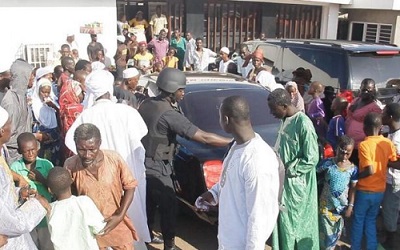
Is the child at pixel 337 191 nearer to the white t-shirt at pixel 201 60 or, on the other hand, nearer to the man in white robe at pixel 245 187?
the man in white robe at pixel 245 187

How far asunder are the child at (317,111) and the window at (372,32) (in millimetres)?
11150

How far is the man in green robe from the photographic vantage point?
3.69 m

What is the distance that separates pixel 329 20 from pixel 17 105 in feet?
43.4

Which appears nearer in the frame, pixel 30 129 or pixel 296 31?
pixel 30 129

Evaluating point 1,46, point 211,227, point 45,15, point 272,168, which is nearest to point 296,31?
point 45,15

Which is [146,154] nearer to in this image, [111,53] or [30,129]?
[30,129]

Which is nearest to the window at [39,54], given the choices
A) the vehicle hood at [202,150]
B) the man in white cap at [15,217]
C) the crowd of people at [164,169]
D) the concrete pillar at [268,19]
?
A: the crowd of people at [164,169]

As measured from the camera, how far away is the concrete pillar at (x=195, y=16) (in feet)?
43.8

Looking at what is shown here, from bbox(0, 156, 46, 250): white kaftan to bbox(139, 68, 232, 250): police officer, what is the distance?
4.62 ft

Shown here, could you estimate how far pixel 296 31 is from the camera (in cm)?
1562

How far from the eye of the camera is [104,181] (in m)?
3.15

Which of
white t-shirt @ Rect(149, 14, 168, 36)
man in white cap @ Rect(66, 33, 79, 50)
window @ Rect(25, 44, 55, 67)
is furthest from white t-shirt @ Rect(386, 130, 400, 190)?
white t-shirt @ Rect(149, 14, 168, 36)

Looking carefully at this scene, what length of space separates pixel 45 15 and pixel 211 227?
7.52m

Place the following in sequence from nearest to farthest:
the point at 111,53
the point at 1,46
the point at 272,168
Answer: the point at 272,168 < the point at 1,46 < the point at 111,53
